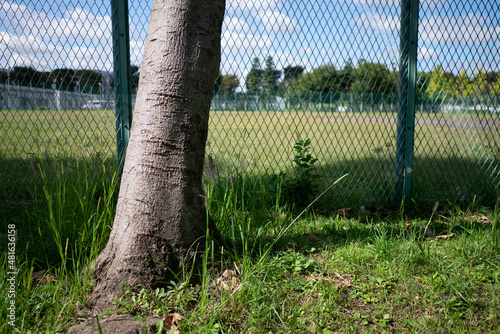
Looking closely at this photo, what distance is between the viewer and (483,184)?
3.48 m

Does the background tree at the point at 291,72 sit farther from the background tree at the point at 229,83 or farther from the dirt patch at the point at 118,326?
the dirt patch at the point at 118,326

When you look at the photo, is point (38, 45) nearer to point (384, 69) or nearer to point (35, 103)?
point (35, 103)

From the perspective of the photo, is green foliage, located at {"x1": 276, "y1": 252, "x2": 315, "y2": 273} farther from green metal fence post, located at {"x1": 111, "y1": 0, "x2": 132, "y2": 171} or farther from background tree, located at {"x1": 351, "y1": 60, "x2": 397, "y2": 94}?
background tree, located at {"x1": 351, "y1": 60, "x2": 397, "y2": 94}

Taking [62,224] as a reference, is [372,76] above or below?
above

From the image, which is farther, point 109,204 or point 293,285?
point 109,204

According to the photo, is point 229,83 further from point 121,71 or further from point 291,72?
point 121,71

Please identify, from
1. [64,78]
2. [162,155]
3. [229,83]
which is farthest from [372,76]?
[64,78]

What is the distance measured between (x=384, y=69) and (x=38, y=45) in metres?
3.23

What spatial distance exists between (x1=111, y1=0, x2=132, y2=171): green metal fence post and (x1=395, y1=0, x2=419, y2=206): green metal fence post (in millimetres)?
2469

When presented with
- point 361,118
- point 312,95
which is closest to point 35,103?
point 312,95

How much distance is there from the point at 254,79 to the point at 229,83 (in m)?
0.24

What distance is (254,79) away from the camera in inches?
127

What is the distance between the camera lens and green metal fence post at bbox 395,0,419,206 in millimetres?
3186

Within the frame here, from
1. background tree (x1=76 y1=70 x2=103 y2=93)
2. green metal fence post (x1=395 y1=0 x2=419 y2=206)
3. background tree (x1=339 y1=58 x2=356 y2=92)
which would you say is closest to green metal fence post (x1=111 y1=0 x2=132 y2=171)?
background tree (x1=76 y1=70 x2=103 y2=93)
